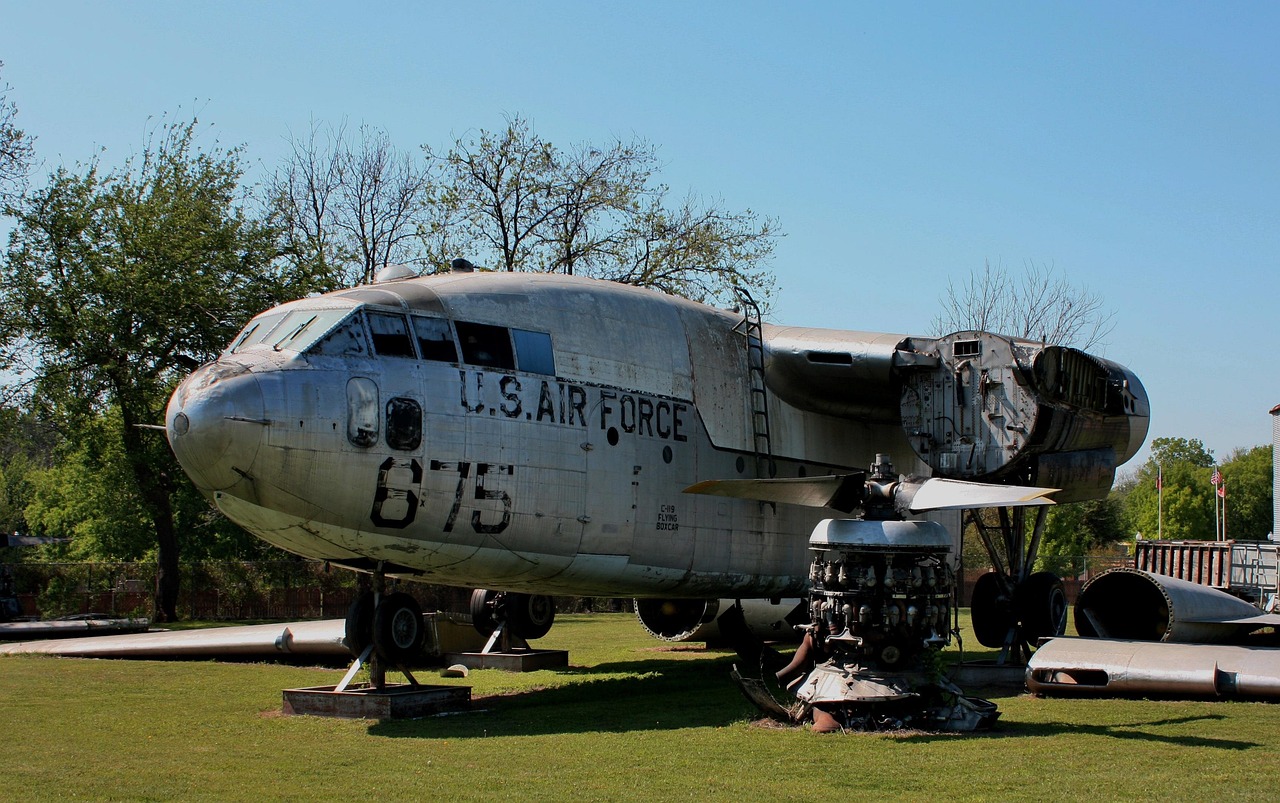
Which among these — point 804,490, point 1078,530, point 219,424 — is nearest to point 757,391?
point 804,490

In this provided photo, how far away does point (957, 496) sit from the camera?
1222 centimetres

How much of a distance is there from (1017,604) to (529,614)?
785 centimetres

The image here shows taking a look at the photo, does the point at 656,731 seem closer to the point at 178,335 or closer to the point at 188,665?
the point at 188,665

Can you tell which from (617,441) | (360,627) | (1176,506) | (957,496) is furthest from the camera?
(1176,506)

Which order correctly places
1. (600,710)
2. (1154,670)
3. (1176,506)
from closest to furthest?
(600,710), (1154,670), (1176,506)

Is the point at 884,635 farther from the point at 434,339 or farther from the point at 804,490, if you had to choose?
the point at 434,339

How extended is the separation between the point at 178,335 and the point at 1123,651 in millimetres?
29037

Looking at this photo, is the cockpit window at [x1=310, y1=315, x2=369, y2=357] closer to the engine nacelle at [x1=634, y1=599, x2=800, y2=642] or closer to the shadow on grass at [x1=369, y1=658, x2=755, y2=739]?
the shadow on grass at [x1=369, y1=658, x2=755, y2=739]

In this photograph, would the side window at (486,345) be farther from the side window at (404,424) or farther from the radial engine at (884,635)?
the radial engine at (884,635)

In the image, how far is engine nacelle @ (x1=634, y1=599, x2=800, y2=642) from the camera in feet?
68.4

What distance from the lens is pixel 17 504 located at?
87625mm

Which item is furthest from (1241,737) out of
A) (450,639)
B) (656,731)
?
(450,639)

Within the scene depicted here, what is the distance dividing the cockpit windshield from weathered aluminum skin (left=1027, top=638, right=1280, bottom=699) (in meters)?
9.45

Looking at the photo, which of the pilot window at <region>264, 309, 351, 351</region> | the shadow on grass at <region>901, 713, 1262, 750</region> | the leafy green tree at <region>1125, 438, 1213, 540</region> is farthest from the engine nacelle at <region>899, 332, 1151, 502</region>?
the leafy green tree at <region>1125, 438, 1213, 540</region>
